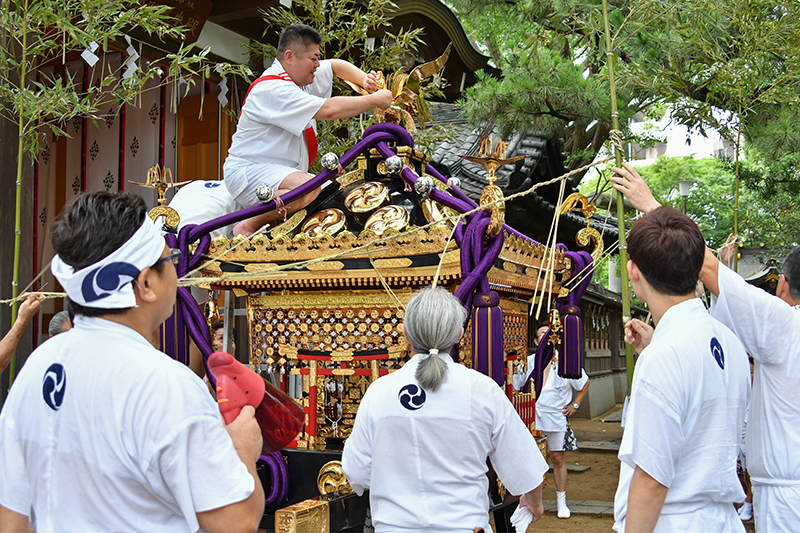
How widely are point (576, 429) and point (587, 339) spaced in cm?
265

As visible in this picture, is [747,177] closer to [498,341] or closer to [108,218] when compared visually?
[498,341]

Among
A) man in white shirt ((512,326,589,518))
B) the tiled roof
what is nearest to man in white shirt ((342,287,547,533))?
man in white shirt ((512,326,589,518))

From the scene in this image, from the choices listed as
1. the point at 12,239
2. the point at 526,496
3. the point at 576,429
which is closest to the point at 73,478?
the point at 526,496

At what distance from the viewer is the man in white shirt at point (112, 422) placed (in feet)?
4.10

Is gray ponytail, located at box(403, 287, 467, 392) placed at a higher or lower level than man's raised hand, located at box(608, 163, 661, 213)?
lower

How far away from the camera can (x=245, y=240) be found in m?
2.77

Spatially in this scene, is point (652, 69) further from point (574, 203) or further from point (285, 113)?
point (285, 113)

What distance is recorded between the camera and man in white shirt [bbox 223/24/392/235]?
10.1ft

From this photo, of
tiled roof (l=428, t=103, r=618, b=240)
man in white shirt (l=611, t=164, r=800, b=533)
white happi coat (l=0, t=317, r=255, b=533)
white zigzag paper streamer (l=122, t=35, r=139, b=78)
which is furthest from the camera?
tiled roof (l=428, t=103, r=618, b=240)

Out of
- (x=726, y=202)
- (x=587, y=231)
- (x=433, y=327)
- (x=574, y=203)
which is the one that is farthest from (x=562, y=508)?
(x=726, y=202)

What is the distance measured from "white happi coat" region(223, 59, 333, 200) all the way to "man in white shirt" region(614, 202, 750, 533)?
180 centimetres

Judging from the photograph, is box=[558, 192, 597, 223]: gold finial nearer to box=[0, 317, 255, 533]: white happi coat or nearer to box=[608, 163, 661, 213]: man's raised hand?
box=[608, 163, 661, 213]: man's raised hand

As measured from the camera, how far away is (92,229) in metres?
1.33

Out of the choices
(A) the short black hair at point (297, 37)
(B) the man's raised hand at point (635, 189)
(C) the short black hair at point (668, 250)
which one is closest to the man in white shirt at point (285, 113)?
(A) the short black hair at point (297, 37)
